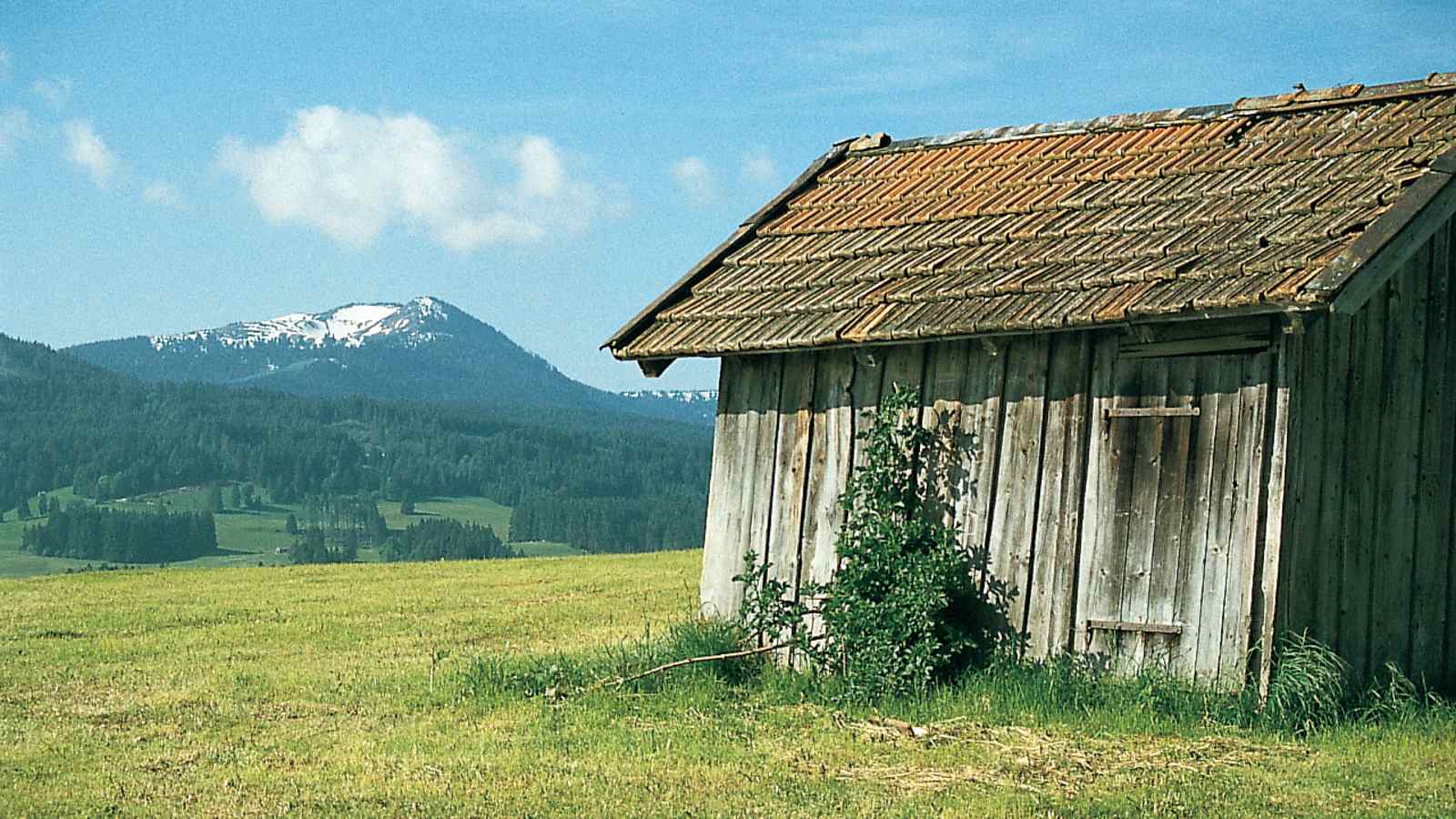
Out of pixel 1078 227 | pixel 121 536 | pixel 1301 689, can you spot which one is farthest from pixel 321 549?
pixel 1301 689

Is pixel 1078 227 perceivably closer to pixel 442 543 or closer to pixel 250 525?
pixel 442 543

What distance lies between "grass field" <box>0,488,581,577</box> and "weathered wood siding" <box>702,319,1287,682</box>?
414ft

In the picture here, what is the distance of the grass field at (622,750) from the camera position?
359 inches

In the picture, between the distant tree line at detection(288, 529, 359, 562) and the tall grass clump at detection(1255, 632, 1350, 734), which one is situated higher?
the tall grass clump at detection(1255, 632, 1350, 734)

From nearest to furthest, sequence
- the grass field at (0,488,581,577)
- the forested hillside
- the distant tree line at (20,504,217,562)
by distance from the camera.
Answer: the grass field at (0,488,581,577) → the distant tree line at (20,504,217,562) → the forested hillside

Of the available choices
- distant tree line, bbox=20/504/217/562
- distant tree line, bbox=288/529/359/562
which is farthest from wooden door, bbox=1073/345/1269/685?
distant tree line, bbox=20/504/217/562

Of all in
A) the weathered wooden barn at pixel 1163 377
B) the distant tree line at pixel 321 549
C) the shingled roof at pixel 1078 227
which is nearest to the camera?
the weathered wooden barn at pixel 1163 377

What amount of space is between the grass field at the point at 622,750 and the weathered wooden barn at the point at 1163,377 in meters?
0.92

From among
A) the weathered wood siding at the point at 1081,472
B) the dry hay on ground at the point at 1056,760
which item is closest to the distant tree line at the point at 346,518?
the weathered wood siding at the point at 1081,472

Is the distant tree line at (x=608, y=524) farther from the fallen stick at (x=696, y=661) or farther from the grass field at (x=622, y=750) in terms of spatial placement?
the fallen stick at (x=696, y=661)

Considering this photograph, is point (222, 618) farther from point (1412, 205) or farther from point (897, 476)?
point (1412, 205)

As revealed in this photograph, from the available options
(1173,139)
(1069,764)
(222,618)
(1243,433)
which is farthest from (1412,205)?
(222,618)

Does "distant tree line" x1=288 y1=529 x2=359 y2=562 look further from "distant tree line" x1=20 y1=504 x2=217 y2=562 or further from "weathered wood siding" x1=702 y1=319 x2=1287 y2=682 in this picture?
"weathered wood siding" x1=702 y1=319 x2=1287 y2=682

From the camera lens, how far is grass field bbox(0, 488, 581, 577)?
467 ft
